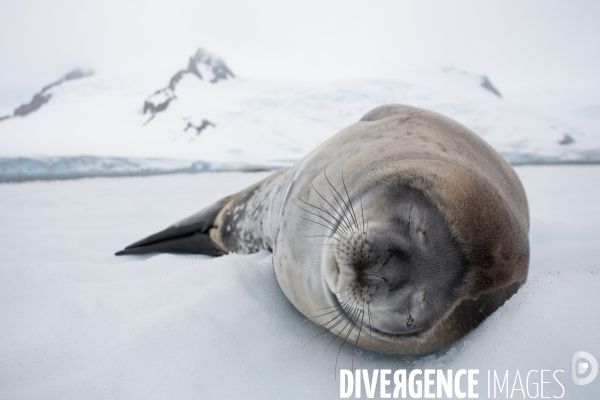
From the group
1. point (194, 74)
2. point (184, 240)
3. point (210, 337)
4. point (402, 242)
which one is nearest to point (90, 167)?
point (184, 240)

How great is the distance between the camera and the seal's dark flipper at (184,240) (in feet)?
7.47

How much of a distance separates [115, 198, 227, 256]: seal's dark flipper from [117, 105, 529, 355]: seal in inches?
38.1

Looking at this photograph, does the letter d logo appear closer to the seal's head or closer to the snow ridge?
→ the seal's head

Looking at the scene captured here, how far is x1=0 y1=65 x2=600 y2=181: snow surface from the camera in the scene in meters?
18.3

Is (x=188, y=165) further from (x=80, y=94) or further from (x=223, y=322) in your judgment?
(x=80, y=94)

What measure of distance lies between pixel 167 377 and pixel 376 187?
754 millimetres

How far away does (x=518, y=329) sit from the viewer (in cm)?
95

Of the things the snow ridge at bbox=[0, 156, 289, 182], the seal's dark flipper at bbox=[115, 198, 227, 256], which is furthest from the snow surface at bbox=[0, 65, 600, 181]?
the seal's dark flipper at bbox=[115, 198, 227, 256]

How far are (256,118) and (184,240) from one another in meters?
19.7

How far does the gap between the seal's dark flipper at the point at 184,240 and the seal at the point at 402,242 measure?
0.97 meters

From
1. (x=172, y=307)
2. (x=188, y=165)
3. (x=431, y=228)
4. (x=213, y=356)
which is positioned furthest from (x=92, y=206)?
(x=188, y=165)

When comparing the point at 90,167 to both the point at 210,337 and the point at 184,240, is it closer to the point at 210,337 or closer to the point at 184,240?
the point at 184,240

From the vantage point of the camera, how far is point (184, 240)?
2371mm

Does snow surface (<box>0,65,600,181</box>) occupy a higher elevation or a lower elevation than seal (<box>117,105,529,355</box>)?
lower
